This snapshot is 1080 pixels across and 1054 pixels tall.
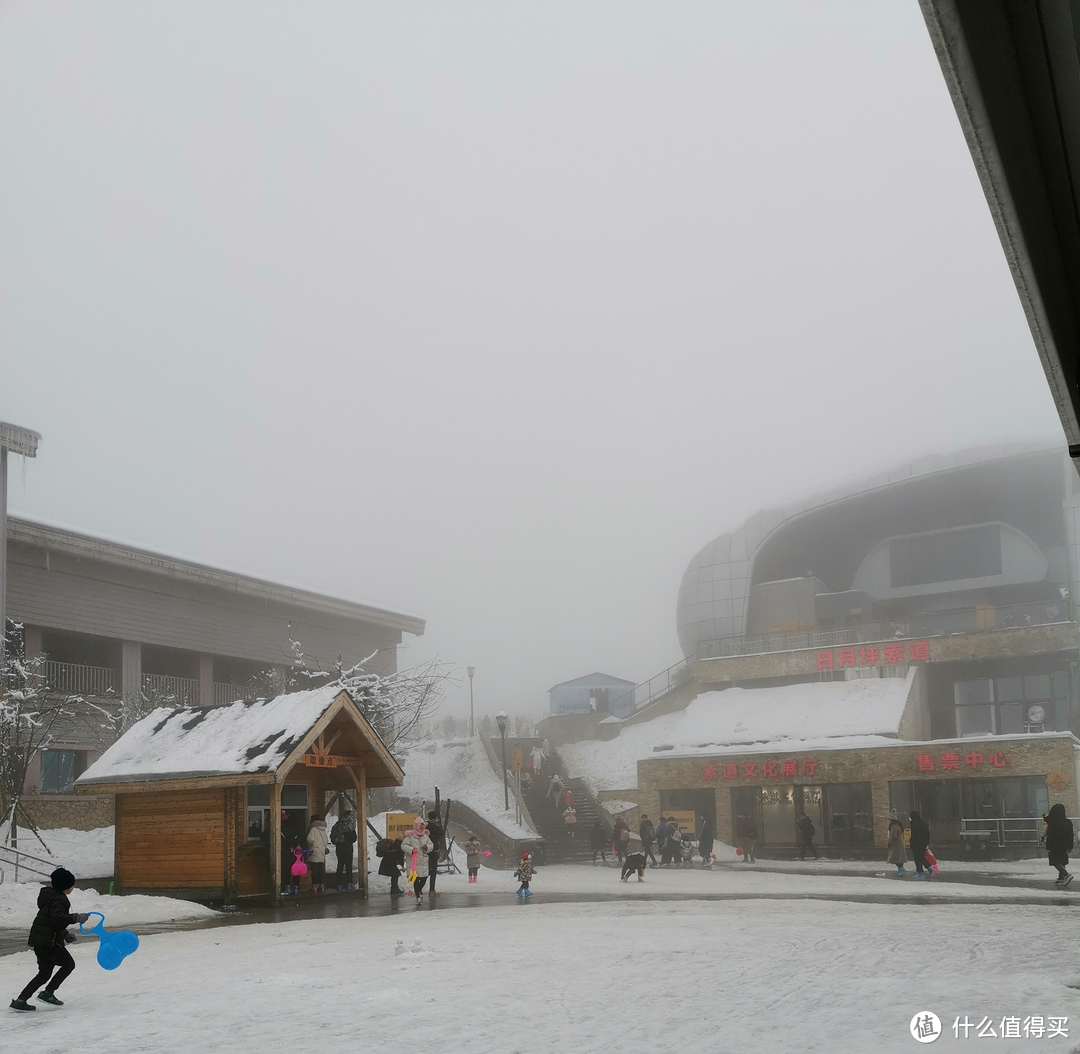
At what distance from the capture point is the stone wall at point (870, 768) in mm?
31938

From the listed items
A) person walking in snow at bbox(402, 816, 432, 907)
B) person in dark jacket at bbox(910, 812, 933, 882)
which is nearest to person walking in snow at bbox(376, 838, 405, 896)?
person walking in snow at bbox(402, 816, 432, 907)

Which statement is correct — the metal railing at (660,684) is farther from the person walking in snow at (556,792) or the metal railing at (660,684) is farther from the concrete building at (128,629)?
the concrete building at (128,629)

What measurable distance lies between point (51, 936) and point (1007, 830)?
28.5 meters

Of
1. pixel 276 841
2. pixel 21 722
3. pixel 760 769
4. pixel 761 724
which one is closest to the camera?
pixel 276 841

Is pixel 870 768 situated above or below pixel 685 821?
above

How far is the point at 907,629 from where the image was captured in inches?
1762

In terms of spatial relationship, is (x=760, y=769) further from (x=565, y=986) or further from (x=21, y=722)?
(x=565, y=986)

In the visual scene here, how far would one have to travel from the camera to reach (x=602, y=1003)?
9.85 m

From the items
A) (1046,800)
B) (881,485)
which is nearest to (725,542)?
(881,485)

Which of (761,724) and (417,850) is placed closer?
(417,850)

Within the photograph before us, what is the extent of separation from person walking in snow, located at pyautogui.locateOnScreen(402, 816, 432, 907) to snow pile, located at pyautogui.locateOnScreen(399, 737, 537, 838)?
47.4 feet

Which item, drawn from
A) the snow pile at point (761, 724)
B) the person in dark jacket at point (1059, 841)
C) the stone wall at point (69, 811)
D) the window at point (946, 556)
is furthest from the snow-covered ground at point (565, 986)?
the window at point (946, 556)

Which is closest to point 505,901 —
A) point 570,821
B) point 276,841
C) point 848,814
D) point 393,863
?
point 393,863

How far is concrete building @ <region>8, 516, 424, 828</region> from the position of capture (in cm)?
3167
